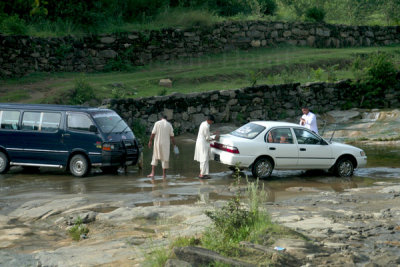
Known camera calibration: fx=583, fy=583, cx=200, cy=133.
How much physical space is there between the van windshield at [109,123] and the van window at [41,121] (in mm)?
1117

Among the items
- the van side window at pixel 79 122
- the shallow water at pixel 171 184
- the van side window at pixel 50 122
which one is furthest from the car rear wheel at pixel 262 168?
the van side window at pixel 50 122

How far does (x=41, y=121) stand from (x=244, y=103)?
1183 centimetres

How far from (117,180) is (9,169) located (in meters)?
3.76

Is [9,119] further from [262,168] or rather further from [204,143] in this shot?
[262,168]

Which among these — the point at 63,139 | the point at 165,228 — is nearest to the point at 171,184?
the point at 63,139

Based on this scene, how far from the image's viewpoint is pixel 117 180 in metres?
15.2

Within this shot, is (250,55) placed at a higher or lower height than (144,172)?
higher

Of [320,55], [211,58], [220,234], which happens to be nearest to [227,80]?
[211,58]

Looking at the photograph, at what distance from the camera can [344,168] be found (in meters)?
16.2

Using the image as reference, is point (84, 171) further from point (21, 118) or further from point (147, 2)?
point (147, 2)

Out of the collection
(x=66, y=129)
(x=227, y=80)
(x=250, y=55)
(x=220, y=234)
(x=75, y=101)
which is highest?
(x=250, y=55)

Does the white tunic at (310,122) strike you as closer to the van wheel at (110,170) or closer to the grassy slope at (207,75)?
the van wheel at (110,170)

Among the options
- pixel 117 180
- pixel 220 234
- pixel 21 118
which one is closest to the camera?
pixel 220 234

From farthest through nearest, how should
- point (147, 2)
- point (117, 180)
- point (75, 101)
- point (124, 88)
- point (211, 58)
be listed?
point (147, 2) < point (211, 58) < point (124, 88) < point (75, 101) < point (117, 180)
